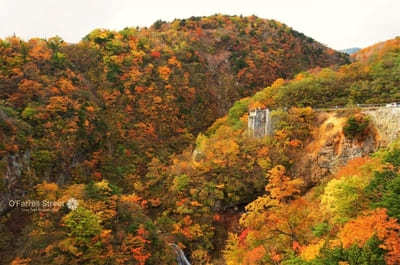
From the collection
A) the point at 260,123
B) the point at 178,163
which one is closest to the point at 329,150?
the point at 260,123

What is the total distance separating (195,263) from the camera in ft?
106

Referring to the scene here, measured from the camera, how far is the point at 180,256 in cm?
3181

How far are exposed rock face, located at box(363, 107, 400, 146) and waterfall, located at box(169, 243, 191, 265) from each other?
20.5 meters

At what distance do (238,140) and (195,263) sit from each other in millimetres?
14725

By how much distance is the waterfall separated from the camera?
31.4 meters

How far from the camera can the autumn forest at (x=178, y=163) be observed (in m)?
22.3

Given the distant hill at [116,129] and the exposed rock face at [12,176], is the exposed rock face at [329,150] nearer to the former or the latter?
the distant hill at [116,129]

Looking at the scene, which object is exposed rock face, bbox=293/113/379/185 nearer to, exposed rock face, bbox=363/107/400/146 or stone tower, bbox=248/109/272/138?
exposed rock face, bbox=363/107/400/146

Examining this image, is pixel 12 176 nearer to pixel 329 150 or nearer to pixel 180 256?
pixel 180 256

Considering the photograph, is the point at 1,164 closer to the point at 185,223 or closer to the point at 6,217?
the point at 6,217

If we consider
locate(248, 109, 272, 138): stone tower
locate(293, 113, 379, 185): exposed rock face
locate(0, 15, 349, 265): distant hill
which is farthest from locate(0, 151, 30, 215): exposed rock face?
locate(293, 113, 379, 185): exposed rock face

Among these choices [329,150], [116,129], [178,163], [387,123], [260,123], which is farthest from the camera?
[116,129]

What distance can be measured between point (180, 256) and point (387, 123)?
72.6ft

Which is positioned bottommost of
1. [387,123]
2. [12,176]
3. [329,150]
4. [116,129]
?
[12,176]
